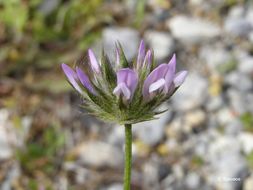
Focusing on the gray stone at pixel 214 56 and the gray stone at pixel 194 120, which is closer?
the gray stone at pixel 194 120

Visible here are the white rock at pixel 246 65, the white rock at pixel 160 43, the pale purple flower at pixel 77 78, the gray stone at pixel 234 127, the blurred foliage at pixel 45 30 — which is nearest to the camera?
the pale purple flower at pixel 77 78

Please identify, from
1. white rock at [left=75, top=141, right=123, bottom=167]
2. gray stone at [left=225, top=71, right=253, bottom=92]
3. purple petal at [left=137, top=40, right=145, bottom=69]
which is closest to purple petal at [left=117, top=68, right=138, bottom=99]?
purple petal at [left=137, top=40, right=145, bottom=69]

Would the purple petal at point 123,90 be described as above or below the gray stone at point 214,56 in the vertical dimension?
below

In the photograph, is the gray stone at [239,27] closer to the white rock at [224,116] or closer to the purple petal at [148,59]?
the white rock at [224,116]

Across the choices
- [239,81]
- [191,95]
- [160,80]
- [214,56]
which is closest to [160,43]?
[214,56]

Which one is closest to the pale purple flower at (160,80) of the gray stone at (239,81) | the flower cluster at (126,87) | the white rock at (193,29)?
the flower cluster at (126,87)

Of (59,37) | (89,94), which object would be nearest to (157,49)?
(59,37)

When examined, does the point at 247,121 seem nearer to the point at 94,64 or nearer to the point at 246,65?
the point at 246,65
